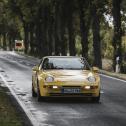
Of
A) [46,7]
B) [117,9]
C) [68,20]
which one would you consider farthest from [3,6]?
[117,9]

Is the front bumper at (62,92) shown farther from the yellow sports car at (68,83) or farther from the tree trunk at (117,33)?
the tree trunk at (117,33)

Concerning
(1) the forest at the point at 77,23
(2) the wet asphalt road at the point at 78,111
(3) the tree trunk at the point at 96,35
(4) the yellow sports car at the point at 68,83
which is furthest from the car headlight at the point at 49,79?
(3) the tree trunk at the point at 96,35

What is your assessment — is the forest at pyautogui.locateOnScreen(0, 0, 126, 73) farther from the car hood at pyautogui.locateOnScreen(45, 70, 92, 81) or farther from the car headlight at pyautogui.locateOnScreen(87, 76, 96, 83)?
the car headlight at pyautogui.locateOnScreen(87, 76, 96, 83)

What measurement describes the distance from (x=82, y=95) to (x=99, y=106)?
1.11 metres

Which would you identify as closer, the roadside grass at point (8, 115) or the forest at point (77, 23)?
the roadside grass at point (8, 115)

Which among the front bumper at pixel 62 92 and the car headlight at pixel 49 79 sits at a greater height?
the car headlight at pixel 49 79

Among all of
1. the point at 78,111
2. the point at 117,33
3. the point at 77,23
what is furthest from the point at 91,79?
the point at 77,23

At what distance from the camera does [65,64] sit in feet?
57.8

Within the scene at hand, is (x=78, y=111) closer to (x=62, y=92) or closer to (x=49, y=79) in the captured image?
(x=62, y=92)

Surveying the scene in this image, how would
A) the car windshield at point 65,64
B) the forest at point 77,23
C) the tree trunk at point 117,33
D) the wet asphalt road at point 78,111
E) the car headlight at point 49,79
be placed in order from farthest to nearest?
the forest at point 77,23, the tree trunk at point 117,33, the car windshield at point 65,64, the car headlight at point 49,79, the wet asphalt road at point 78,111

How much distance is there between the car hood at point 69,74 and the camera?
16312mm

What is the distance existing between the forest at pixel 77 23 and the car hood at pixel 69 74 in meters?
19.9

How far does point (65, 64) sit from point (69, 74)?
1.03m

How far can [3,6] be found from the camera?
80.1 metres
